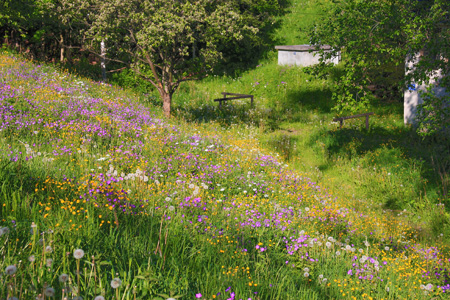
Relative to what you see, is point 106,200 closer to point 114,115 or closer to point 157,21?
point 114,115

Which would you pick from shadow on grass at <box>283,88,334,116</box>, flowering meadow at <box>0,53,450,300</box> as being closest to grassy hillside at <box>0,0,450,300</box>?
flowering meadow at <box>0,53,450,300</box>

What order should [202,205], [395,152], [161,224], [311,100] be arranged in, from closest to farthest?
[161,224] < [202,205] < [395,152] < [311,100]

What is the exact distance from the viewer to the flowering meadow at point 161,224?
3065mm

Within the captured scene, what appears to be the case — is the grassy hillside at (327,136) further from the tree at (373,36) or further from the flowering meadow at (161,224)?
the tree at (373,36)

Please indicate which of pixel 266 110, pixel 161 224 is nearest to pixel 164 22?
pixel 266 110

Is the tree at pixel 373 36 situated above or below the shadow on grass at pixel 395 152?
above

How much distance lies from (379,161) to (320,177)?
7.67 ft

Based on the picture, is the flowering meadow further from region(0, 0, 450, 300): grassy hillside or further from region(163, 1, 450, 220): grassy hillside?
region(163, 1, 450, 220): grassy hillside

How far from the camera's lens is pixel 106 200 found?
16.0 feet

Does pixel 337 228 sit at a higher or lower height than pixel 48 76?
lower

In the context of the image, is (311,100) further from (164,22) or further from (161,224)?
(161,224)

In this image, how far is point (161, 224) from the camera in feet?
10.3

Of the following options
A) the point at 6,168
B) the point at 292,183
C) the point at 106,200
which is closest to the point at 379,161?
the point at 292,183

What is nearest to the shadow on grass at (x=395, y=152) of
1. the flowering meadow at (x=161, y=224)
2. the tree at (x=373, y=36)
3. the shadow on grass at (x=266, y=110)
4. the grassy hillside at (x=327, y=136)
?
the grassy hillside at (x=327, y=136)
